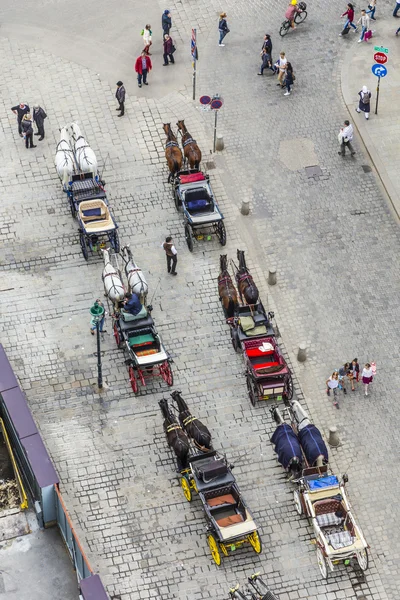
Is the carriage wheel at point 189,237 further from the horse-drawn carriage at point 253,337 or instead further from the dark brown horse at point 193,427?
the dark brown horse at point 193,427

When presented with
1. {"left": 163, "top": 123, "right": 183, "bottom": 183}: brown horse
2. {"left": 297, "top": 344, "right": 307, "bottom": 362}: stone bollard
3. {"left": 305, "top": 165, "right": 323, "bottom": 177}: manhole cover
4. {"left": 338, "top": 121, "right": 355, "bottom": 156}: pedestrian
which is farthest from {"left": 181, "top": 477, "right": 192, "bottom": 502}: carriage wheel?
{"left": 338, "top": 121, "right": 355, "bottom": 156}: pedestrian

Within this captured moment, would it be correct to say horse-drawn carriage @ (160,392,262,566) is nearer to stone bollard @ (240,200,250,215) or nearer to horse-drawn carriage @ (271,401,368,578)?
horse-drawn carriage @ (271,401,368,578)

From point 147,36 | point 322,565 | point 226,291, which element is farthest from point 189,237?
point 322,565

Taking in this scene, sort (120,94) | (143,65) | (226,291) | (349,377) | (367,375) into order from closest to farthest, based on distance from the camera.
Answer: (367,375)
(349,377)
(226,291)
(120,94)
(143,65)

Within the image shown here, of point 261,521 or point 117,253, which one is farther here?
point 117,253

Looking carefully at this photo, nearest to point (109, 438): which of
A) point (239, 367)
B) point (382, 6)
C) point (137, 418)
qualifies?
point (137, 418)

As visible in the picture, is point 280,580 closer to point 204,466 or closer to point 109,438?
point 204,466

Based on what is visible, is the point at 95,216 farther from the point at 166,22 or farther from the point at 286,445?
the point at 286,445
